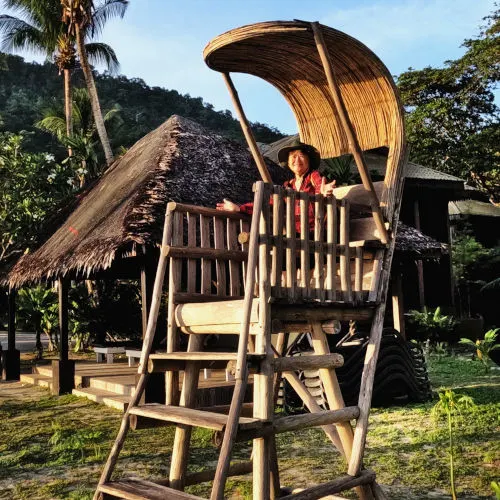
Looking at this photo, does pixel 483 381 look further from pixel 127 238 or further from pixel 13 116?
pixel 13 116

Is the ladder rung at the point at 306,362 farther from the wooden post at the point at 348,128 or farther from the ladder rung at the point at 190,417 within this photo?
the wooden post at the point at 348,128

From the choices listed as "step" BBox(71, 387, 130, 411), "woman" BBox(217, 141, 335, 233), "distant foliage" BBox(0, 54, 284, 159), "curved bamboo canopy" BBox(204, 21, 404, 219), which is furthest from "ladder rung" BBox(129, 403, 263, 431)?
"distant foliage" BBox(0, 54, 284, 159)

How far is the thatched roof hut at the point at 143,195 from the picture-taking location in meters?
8.14

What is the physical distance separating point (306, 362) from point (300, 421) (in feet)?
1.04

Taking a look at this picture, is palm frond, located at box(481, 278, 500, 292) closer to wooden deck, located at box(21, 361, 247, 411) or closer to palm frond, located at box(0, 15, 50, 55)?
wooden deck, located at box(21, 361, 247, 411)

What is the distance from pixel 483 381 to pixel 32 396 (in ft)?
22.4

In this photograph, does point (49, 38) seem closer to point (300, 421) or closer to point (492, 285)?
point (492, 285)

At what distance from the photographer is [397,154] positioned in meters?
3.94

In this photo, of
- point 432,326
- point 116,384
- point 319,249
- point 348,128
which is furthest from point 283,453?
point 432,326

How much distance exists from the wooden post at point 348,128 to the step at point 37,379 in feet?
27.3

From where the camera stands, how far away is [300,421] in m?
3.27

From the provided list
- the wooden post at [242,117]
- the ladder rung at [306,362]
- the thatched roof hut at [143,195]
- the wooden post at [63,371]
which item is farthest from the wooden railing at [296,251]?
the wooden post at [63,371]

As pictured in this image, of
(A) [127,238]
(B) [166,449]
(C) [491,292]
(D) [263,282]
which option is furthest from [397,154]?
(C) [491,292]

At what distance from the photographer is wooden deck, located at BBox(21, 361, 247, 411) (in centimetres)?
810
